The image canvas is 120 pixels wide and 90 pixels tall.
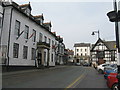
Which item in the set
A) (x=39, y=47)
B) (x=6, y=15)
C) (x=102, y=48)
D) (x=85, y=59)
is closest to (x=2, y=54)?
(x=6, y=15)

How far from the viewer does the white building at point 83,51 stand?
249 feet

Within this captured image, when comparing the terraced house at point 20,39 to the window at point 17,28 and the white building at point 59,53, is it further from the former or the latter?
the white building at point 59,53

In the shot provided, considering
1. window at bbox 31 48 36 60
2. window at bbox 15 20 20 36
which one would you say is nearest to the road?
window at bbox 15 20 20 36

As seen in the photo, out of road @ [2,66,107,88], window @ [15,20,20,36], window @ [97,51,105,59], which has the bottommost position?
road @ [2,66,107,88]

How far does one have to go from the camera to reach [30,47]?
82.1ft

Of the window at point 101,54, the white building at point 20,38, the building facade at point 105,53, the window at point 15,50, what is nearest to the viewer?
the white building at point 20,38

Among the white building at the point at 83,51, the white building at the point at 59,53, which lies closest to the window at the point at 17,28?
the white building at the point at 59,53

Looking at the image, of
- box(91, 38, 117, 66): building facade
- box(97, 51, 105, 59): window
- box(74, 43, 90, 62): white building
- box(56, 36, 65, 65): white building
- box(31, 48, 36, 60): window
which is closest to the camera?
box(31, 48, 36, 60): window

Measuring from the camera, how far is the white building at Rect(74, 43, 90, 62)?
7604cm

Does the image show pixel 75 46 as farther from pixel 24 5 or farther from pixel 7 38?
pixel 7 38

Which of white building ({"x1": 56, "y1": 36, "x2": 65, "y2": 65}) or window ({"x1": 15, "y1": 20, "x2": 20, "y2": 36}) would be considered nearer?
window ({"x1": 15, "y1": 20, "x2": 20, "y2": 36})

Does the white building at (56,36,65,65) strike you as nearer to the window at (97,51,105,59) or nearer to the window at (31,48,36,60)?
the window at (97,51,105,59)

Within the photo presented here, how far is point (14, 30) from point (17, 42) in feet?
5.97

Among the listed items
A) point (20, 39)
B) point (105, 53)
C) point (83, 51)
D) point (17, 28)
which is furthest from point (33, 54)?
point (83, 51)
